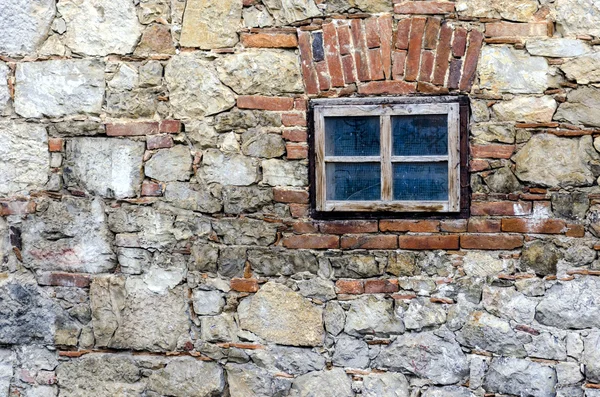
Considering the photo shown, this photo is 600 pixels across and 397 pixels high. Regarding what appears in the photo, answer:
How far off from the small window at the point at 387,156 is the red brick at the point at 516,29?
344 mm

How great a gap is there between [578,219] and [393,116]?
94cm

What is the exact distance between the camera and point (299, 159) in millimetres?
3139

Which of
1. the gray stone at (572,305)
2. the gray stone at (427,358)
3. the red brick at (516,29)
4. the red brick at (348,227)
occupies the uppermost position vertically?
the red brick at (516,29)

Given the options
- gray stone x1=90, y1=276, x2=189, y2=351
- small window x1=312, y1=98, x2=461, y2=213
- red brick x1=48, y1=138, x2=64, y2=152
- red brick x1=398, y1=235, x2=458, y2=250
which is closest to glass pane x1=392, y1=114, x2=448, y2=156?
small window x1=312, y1=98, x2=461, y2=213

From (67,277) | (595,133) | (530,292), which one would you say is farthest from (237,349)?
(595,133)

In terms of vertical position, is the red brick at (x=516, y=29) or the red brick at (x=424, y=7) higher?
the red brick at (x=424, y=7)

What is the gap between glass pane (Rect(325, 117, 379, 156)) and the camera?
3.11m

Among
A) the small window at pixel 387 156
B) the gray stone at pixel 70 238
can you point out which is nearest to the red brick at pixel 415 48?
the small window at pixel 387 156

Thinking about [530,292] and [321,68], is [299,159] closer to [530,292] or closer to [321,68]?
[321,68]

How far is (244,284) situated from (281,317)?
235mm

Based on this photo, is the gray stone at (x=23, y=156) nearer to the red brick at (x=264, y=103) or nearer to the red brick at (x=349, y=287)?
the red brick at (x=264, y=103)

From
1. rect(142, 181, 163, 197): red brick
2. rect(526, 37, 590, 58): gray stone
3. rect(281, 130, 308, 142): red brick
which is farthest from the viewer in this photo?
rect(142, 181, 163, 197): red brick

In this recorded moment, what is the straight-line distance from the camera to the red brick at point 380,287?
3.10 m

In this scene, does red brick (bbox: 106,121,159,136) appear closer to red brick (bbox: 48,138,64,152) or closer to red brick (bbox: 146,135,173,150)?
red brick (bbox: 146,135,173,150)
